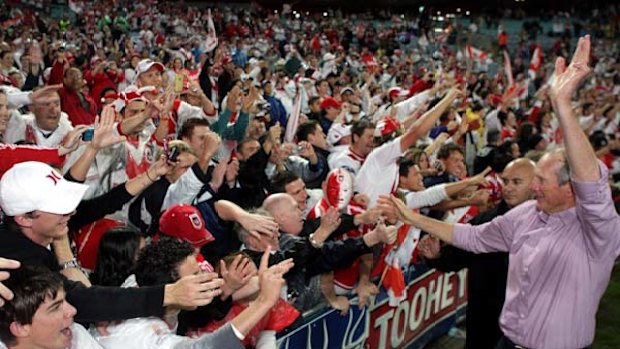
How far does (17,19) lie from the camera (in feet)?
49.1

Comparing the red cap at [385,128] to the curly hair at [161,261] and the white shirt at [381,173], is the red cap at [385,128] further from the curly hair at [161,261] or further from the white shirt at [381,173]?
the curly hair at [161,261]

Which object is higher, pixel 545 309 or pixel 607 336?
pixel 545 309

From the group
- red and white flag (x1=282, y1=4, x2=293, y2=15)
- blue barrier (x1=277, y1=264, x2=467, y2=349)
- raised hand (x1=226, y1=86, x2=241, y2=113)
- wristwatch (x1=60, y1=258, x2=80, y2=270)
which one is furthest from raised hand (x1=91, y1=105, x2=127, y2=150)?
red and white flag (x1=282, y1=4, x2=293, y2=15)

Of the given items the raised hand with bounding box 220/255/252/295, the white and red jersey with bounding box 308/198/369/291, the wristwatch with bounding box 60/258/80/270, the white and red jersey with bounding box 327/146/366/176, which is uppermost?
the raised hand with bounding box 220/255/252/295

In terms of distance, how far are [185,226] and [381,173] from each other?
2002mm

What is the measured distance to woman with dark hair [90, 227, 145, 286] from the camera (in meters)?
3.64

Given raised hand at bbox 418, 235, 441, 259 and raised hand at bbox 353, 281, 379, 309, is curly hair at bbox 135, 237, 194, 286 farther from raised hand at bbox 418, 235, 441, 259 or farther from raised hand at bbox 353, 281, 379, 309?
raised hand at bbox 418, 235, 441, 259

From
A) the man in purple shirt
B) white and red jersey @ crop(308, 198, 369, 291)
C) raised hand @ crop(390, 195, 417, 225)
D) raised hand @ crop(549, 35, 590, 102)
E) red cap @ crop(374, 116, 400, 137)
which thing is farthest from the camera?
red cap @ crop(374, 116, 400, 137)

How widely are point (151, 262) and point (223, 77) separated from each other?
306 inches

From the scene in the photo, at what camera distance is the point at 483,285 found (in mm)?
4754

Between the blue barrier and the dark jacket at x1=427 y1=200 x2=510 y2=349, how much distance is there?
699 millimetres

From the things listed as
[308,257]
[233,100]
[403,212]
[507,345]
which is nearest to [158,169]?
[308,257]

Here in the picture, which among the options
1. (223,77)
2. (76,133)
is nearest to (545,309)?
(76,133)

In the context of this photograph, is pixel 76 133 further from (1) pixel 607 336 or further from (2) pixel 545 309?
(1) pixel 607 336
